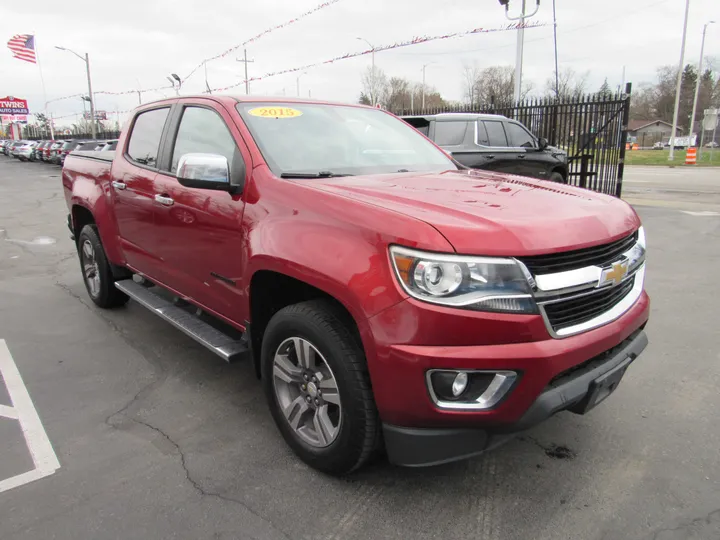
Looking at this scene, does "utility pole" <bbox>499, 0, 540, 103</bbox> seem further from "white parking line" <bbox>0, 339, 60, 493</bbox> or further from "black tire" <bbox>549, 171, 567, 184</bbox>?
"white parking line" <bbox>0, 339, 60, 493</bbox>

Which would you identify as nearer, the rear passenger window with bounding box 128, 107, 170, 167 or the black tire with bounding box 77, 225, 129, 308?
the rear passenger window with bounding box 128, 107, 170, 167

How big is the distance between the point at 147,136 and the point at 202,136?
3.32ft

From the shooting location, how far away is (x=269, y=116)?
10.7ft

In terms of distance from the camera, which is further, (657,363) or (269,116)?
(657,363)

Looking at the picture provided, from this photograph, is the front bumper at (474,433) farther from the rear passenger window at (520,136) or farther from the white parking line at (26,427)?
the rear passenger window at (520,136)

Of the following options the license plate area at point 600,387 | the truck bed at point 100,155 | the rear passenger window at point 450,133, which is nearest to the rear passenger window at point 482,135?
the rear passenger window at point 450,133

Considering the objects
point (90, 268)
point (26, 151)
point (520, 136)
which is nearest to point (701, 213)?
point (520, 136)

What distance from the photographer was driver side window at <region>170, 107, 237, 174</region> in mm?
3227

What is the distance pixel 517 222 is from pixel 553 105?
1228cm

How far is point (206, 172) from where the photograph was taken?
9.25 feet

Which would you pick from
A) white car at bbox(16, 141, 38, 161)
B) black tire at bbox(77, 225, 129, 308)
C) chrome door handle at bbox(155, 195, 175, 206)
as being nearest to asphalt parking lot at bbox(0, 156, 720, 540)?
black tire at bbox(77, 225, 129, 308)

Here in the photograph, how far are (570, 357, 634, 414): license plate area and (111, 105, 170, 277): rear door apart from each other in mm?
3018

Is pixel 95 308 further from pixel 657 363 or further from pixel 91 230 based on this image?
pixel 657 363

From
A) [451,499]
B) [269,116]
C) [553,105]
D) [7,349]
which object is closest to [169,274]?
[269,116]
